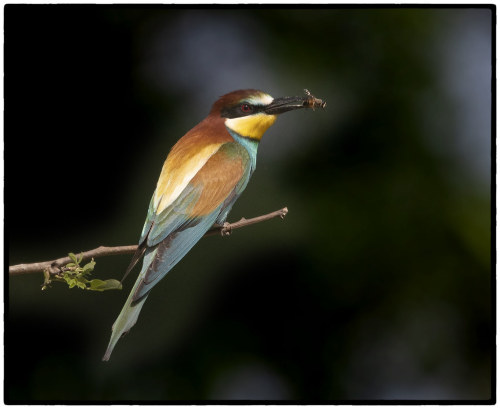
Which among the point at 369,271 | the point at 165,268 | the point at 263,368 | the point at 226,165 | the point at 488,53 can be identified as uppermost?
the point at 488,53

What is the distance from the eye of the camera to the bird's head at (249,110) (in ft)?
7.05

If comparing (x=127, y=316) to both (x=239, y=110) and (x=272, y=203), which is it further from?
(x=239, y=110)

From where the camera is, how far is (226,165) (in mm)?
2100

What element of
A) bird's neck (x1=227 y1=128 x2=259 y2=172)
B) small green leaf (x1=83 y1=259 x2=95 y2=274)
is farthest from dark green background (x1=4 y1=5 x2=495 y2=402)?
small green leaf (x1=83 y1=259 x2=95 y2=274)

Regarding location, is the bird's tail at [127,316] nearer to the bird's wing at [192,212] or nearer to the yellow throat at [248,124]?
the bird's wing at [192,212]

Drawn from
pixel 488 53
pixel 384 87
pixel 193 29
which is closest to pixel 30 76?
pixel 193 29

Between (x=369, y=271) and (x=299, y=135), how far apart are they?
51cm

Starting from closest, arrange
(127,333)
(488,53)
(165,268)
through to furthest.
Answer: (165,268)
(127,333)
(488,53)

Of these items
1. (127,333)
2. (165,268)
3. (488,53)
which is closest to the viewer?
(165,268)

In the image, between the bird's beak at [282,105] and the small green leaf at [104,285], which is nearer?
the small green leaf at [104,285]

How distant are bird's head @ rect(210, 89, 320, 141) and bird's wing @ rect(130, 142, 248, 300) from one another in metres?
0.07

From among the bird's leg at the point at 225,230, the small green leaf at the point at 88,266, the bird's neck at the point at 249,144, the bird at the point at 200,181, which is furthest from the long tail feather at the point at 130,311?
the bird's neck at the point at 249,144

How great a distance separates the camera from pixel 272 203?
86.7 inches

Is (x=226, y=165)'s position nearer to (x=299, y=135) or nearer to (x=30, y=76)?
(x=299, y=135)
